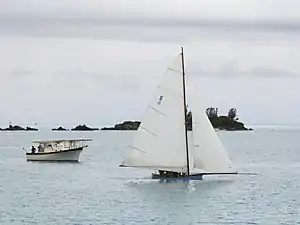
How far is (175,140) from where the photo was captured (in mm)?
50438

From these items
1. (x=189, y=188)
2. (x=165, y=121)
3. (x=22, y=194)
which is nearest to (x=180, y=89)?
(x=165, y=121)

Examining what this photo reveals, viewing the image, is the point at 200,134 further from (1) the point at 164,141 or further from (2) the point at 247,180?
(2) the point at 247,180

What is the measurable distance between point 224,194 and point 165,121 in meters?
5.81

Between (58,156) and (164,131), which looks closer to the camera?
(164,131)

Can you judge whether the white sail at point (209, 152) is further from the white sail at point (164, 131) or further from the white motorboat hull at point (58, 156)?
the white motorboat hull at point (58, 156)

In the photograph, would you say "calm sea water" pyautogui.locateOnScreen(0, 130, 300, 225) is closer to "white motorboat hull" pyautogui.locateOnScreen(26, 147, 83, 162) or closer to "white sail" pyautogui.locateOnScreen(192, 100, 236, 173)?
"white sail" pyautogui.locateOnScreen(192, 100, 236, 173)

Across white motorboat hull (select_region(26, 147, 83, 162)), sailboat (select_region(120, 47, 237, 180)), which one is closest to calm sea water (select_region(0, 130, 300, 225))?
sailboat (select_region(120, 47, 237, 180))

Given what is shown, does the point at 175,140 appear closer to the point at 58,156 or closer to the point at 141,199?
the point at 141,199

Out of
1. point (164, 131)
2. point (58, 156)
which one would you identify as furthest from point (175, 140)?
point (58, 156)

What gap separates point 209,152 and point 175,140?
224 centimetres

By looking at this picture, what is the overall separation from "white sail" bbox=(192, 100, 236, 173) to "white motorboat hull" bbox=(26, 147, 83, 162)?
33.7 m

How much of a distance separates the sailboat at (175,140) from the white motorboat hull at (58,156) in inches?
1294

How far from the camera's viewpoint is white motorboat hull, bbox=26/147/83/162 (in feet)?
270

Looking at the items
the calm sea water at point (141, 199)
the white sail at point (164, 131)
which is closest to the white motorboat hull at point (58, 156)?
the calm sea water at point (141, 199)
